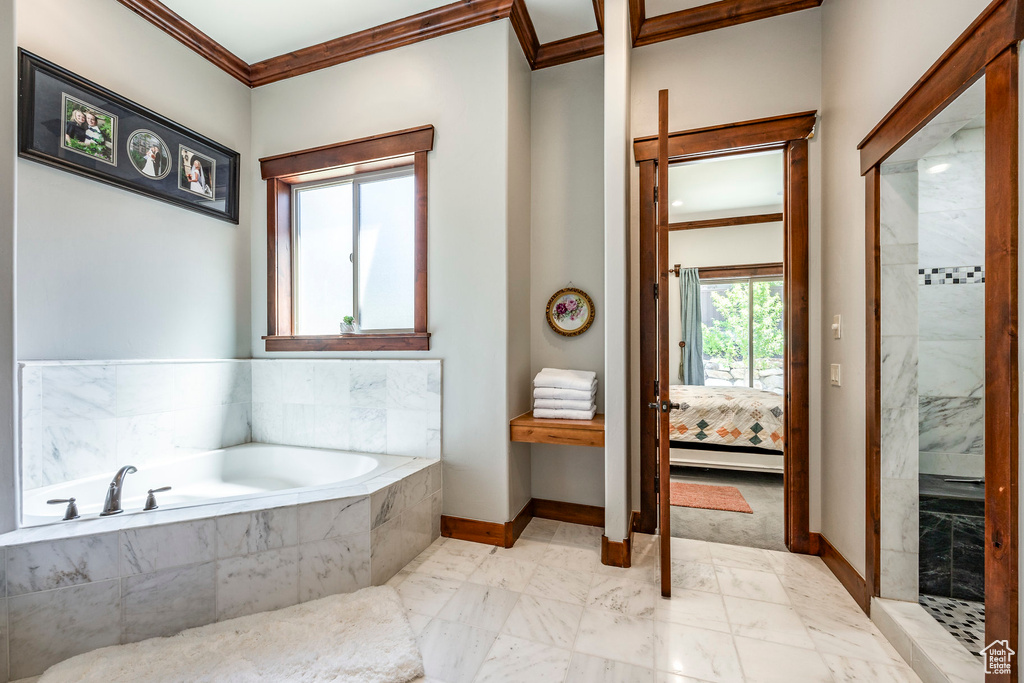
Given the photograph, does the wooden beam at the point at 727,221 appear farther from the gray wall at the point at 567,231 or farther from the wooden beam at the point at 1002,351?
the wooden beam at the point at 1002,351

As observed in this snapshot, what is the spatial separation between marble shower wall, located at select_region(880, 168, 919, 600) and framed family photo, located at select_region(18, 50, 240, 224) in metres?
3.57

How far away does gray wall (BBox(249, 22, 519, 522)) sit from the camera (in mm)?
2354

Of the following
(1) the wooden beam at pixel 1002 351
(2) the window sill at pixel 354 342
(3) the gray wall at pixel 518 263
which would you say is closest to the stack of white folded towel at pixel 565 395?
(3) the gray wall at pixel 518 263

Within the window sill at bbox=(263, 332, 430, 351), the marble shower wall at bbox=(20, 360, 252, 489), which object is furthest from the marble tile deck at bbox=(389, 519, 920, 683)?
the marble shower wall at bbox=(20, 360, 252, 489)

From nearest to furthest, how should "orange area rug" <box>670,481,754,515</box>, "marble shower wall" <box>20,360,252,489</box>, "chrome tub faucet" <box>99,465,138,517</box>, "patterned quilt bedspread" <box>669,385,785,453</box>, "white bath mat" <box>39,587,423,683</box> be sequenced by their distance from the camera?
"white bath mat" <box>39,587,423,683</box> → "chrome tub faucet" <box>99,465,138,517</box> → "marble shower wall" <box>20,360,252,489</box> → "orange area rug" <box>670,481,754,515</box> → "patterned quilt bedspread" <box>669,385,785,453</box>

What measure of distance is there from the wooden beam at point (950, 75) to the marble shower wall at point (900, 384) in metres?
0.19

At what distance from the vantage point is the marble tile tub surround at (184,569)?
1.40 meters

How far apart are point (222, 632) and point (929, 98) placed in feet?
9.97

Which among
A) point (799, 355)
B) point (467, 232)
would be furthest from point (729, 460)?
point (467, 232)

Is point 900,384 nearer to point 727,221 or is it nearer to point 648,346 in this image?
point 648,346

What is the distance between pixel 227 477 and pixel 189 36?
269cm

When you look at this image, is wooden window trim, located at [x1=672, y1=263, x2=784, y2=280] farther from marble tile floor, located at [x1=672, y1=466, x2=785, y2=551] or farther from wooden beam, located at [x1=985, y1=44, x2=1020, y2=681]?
wooden beam, located at [x1=985, y1=44, x2=1020, y2=681]

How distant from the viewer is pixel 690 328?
504 centimetres

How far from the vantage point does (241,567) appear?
167 centimetres
